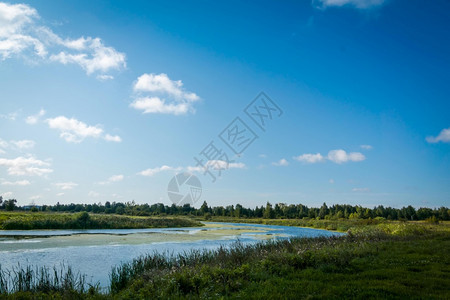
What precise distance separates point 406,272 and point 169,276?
8.56m

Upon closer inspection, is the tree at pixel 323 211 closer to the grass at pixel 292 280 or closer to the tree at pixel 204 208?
the tree at pixel 204 208

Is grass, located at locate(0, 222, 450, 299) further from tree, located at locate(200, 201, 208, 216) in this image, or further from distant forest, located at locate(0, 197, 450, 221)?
tree, located at locate(200, 201, 208, 216)

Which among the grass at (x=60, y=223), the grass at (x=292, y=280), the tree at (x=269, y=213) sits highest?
the grass at (x=292, y=280)

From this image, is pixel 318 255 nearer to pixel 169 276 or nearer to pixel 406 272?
pixel 406 272

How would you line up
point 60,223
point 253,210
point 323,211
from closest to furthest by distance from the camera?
point 60,223
point 323,211
point 253,210

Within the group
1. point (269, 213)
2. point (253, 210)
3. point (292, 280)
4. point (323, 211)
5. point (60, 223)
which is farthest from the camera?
point (253, 210)

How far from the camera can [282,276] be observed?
10281mm

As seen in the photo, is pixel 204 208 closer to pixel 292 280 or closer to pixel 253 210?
pixel 253 210

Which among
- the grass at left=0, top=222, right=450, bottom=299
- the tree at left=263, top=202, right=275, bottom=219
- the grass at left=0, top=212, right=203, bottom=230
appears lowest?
the tree at left=263, top=202, right=275, bottom=219

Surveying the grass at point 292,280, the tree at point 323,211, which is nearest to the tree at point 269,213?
the tree at point 323,211

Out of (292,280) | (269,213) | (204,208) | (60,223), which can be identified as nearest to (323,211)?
(269,213)

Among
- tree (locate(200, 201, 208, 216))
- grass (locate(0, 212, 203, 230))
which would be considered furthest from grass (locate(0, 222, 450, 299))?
tree (locate(200, 201, 208, 216))

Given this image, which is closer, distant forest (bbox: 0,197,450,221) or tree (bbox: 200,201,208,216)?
distant forest (bbox: 0,197,450,221)

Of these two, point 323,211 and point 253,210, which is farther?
point 253,210
